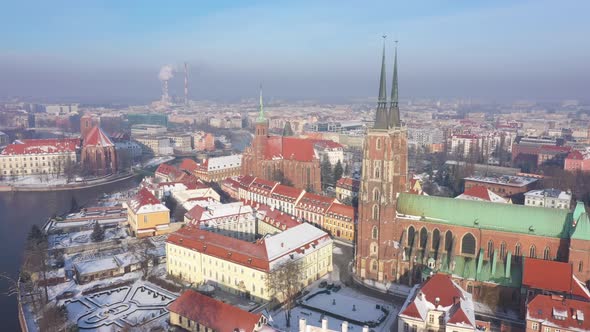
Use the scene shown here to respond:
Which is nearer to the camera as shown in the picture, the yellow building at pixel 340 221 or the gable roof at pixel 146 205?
the yellow building at pixel 340 221

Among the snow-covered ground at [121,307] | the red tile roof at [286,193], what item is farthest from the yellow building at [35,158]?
the snow-covered ground at [121,307]

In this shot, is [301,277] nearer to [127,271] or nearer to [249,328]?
[249,328]

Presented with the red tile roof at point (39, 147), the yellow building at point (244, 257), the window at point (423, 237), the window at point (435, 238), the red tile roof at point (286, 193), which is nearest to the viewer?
the yellow building at point (244, 257)

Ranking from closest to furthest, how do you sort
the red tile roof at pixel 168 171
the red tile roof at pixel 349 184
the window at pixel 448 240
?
the window at pixel 448 240 < the red tile roof at pixel 349 184 < the red tile roof at pixel 168 171

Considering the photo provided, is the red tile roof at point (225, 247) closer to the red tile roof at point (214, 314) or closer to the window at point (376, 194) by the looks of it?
the red tile roof at point (214, 314)

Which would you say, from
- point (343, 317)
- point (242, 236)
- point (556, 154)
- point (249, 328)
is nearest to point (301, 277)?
point (343, 317)

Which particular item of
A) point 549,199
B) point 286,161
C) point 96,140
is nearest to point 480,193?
point 549,199
